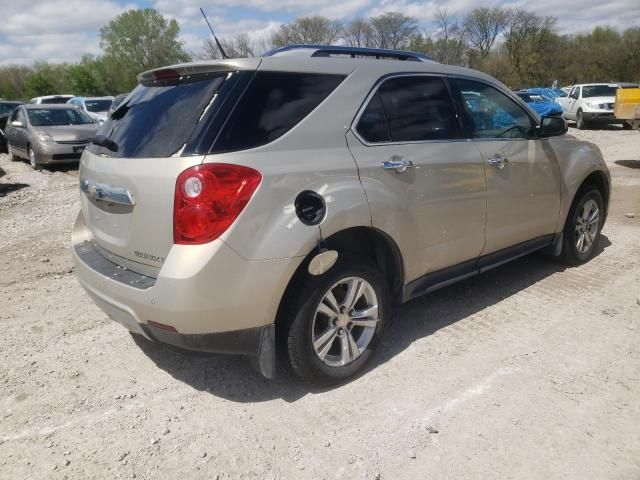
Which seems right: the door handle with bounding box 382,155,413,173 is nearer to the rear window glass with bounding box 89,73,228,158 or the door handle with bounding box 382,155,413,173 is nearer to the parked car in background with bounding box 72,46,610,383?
the parked car in background with bounding box 72,46,610,383

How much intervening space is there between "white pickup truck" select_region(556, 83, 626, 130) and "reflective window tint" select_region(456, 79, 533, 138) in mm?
18901

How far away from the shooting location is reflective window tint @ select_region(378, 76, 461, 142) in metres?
3.26

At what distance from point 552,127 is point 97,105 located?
1922 cm

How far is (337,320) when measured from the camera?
10.0 ft

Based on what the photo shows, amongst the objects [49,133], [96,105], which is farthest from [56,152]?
[96,105]

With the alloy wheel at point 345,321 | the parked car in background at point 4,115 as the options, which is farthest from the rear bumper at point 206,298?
the parked car in background at point 4,115

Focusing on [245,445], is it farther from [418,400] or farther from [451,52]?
[451,52]

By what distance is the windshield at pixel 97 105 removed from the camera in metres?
19.7

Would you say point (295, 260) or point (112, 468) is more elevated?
point (295, 260)

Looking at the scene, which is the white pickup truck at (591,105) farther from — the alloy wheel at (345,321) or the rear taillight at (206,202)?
the rear taillight at (206,202)

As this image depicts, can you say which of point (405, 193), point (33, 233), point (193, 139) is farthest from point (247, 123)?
point (33, 233)

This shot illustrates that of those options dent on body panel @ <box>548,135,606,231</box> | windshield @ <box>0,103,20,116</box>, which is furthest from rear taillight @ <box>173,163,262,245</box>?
windshield @ <box>0,103,20,116</box>

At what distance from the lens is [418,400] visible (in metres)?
2.94

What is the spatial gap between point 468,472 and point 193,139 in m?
2.02
